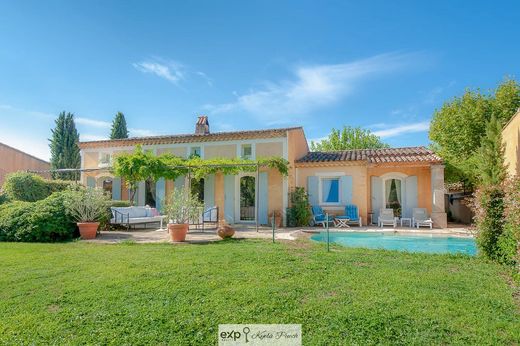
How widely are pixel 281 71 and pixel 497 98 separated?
13.9 meters

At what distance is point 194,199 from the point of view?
35.7ft

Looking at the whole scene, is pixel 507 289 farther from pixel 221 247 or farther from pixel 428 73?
pixel 428 73

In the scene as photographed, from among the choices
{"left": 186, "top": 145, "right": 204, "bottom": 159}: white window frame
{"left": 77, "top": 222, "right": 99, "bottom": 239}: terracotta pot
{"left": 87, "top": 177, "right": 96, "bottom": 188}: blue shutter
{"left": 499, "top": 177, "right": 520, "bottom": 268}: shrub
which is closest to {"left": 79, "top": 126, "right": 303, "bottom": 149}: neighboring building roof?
{"left": 186, "top": 145, "right": 204, "bottom": 159}: white window frame

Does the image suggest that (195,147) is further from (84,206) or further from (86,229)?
(86,229)

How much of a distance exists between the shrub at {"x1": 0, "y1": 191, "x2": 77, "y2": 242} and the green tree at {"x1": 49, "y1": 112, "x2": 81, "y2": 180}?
2170 cm

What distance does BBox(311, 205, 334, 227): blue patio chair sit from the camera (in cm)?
1553

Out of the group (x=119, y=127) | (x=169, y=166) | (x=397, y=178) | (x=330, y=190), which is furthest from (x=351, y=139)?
(x=169, y=166)

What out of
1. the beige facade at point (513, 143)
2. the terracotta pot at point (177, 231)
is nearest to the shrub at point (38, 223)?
the terracotta pot at point (177, 231)

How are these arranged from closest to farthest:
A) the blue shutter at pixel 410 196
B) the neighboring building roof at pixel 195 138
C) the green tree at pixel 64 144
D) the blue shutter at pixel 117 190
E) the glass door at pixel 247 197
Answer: the neighboring building roof at pixel 195 138 → the blue shutter at pixel 410 196 → the glass door at pixel 247 197 → the blue shutter at pixel 117 190 → the green tree at pixel 64 144

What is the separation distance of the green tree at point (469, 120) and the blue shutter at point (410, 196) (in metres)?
2.94

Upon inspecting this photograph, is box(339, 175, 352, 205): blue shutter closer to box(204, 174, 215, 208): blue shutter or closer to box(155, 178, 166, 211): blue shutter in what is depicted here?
box(204, 174, 215, 208): blue shutter

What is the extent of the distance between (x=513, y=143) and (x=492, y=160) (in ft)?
10.6

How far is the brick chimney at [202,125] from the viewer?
2047cm

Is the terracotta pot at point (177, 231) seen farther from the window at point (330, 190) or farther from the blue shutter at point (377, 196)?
the blue shutter at point (377, 196)
